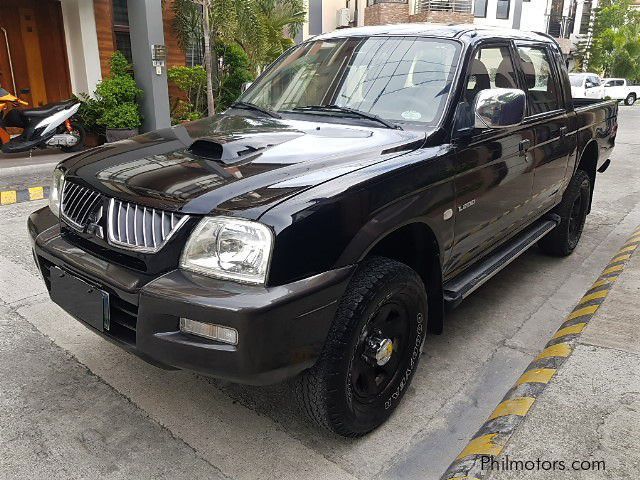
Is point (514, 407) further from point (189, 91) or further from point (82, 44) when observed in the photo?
point (189, 91)

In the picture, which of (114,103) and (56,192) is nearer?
(56,192)

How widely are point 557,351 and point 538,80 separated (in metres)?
2.11

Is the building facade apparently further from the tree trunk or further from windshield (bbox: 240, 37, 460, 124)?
windshield (bbox: 240, 37, 460, 124)

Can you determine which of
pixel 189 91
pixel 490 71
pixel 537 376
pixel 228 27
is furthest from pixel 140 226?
pixel 189 91

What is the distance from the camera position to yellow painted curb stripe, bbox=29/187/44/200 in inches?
274

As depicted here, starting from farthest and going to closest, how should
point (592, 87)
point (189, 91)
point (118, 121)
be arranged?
point (592, 87) → point (189, 91) → point (118, 121)

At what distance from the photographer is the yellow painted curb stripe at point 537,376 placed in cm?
294

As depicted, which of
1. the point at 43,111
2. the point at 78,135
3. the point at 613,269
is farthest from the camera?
the point at 78,135

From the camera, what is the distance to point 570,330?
11.6 ft

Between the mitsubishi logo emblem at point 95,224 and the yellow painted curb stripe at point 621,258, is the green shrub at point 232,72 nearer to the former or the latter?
the yellow painted curb stripe at point 621,258

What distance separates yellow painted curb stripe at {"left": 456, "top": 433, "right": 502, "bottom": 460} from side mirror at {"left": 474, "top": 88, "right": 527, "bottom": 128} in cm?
159

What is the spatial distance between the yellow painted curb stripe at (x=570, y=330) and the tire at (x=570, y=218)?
161cm

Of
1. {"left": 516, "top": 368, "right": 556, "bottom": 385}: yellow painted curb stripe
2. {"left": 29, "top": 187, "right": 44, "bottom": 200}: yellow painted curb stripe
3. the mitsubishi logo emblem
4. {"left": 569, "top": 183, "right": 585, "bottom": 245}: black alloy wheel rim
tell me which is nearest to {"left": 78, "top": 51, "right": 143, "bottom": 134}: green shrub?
{"left": 29, "top": 187, "right": 44, "bottom": 200}: yellow painted curb stripe

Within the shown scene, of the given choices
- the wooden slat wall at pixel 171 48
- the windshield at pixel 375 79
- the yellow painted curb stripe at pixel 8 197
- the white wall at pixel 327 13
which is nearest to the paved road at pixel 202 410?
the windshield at pixel 375 79
